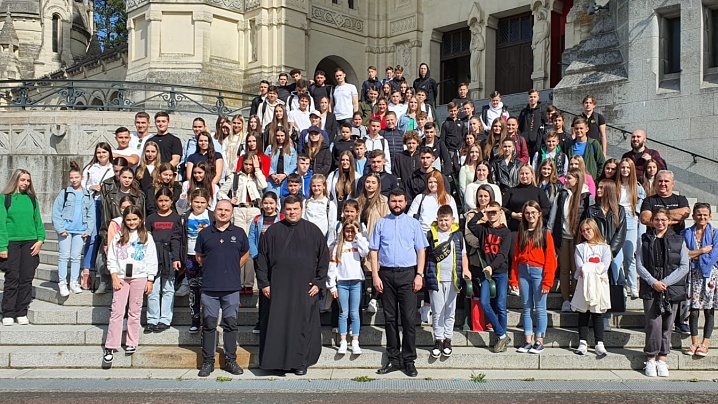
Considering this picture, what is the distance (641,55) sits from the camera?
15453mm

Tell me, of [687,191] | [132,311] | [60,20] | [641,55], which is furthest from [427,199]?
[60,20]

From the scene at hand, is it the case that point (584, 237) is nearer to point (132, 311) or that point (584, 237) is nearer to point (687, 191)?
point (132, 311)

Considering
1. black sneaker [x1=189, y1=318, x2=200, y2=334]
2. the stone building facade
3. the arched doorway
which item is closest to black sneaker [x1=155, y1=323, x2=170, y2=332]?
black sneaker [x1=189, y1=318, x2=200, y2=334]

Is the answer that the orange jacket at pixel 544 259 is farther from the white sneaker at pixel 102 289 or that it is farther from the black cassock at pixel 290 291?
the white sneaker at pixel 102 289

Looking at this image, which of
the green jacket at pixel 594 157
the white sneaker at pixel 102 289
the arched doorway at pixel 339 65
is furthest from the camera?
the arched doorway at pixel 339 65

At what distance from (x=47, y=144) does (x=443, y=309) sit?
11.2 metres

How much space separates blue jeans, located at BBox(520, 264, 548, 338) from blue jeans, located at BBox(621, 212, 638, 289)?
65.0 inches

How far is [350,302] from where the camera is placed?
8.27m

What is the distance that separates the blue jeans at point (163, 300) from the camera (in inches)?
337

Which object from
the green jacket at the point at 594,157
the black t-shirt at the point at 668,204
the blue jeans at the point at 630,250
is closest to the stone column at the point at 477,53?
the green jacket at the point at 594,157

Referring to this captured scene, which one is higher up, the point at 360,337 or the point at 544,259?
the point at 544,259

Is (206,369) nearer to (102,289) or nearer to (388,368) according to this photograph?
(388,368)

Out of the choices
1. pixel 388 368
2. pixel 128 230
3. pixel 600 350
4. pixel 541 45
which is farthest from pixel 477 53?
pixel 128 230

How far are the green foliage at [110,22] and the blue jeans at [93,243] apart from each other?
159 ft
